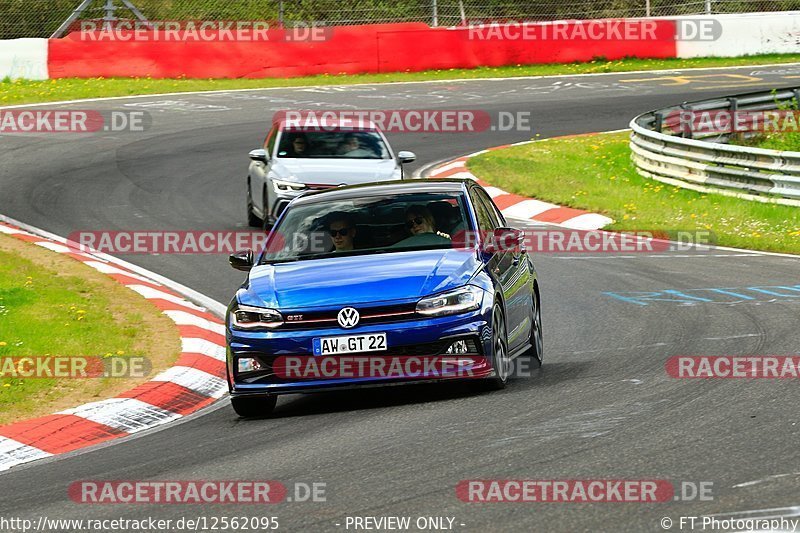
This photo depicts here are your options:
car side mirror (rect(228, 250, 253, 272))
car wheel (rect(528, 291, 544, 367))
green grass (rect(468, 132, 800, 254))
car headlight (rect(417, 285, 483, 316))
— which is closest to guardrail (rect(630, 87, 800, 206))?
green grass (rect(468, 132, 800, 254))

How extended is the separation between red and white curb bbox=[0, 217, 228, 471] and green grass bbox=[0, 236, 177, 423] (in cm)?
19

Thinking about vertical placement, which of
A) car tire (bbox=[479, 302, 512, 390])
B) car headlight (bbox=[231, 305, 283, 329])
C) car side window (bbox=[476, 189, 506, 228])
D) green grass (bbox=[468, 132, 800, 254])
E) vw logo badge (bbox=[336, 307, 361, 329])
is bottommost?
green grass (bbox=[468, 132, 800, 254])

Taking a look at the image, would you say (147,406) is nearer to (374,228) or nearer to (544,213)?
(374,228)

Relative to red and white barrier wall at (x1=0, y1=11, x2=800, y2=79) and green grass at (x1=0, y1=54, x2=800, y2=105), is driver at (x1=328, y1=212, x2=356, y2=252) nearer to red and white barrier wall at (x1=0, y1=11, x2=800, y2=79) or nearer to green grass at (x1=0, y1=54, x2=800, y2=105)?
green grass at (x1=0, y1=54, x2=800, y2=105)

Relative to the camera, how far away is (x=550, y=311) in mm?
13305

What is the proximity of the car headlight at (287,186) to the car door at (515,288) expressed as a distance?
23.2 ft

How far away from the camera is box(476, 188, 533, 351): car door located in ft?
32.3

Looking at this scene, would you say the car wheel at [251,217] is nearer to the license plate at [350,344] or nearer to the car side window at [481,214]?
the car side window at [481,214]

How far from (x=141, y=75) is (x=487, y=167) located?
45.7 ft

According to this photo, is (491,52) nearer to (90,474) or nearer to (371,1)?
(371,1)

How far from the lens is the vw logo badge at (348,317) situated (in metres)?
8.86

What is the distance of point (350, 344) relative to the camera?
884 cm

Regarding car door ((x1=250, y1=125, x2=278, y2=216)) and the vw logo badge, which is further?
car door ((x1=250, y1=125, x2=278, y2=216))

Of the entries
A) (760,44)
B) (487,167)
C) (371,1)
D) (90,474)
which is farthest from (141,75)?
(90,474)
